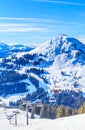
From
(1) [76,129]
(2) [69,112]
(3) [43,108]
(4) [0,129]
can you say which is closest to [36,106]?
(3) [43,108]

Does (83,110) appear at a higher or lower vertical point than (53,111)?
higher

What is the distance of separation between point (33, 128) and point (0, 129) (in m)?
8.87

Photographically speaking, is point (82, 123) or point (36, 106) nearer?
point (82, 123)

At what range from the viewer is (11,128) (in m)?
60.0

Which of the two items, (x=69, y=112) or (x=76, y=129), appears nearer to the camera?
(x=76, y=129)

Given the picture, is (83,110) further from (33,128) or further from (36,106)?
(36,106)

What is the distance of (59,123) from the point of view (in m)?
57.8

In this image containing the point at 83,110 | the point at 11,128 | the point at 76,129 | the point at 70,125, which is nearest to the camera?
the point at 76,129

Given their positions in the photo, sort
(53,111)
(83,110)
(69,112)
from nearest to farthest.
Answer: (83,110), (69,112), (53,111)

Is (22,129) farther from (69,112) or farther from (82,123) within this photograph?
(69,112)

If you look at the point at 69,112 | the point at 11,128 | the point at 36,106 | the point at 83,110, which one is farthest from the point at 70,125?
the point at 36,106

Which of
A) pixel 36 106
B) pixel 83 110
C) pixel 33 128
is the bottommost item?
pixel 36 106

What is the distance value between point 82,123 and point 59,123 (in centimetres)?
490

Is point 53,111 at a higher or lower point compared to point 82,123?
lower
